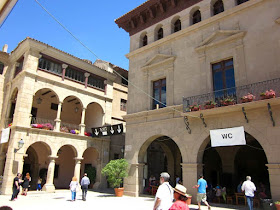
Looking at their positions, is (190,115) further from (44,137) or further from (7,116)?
(7,116)

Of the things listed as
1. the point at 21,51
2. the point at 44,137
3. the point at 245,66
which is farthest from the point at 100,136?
the point at 245,66

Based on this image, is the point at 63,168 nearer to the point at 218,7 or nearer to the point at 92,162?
the point at 92,162

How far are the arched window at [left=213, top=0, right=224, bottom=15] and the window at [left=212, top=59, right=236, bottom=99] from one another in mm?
3508

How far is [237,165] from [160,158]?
26.2 ft

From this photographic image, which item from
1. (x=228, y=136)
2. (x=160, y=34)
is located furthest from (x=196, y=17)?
(x=228, y=136)

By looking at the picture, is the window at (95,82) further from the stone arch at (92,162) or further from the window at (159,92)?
the window at (159,92)

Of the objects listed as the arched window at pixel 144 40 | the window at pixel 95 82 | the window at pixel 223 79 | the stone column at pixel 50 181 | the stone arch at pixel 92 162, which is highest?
the arched window at pixel 144 40

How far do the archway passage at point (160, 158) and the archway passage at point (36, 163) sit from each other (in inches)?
365

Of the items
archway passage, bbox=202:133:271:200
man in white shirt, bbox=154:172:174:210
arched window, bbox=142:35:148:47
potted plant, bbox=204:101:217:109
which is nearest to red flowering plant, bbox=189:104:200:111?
potted plant, bbox=204:101:217:109

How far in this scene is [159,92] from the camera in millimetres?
16297

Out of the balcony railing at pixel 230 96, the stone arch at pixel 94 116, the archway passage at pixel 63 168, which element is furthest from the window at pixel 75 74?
the balcony railing at pixel 230 96

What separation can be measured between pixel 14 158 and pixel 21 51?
8.93 m

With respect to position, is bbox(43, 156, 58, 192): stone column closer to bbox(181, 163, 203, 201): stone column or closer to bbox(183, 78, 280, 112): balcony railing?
bbox(181, 163, 203, 201): stone column

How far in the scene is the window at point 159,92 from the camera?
15.9 metres
